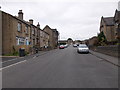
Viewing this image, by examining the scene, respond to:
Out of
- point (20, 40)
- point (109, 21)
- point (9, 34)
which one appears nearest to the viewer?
point (9, 34)

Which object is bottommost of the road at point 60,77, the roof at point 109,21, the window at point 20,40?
the road at point 60,77

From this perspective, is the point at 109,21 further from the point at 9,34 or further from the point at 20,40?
the point at 9,34

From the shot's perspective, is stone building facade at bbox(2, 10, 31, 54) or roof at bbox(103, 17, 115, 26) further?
roof at bbox(103, 17, 115, 26)

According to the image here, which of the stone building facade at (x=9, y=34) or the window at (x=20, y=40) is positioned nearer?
the stone building facade at (x=9, y=34)

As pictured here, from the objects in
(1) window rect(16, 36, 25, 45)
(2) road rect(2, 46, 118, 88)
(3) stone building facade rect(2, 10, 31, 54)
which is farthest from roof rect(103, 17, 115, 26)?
(2) road rect(2, 46, 118, 88)

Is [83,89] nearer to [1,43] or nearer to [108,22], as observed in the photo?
[1,43]

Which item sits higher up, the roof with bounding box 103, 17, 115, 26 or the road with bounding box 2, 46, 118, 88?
the roof with bounding box 103, 17, 115, 26

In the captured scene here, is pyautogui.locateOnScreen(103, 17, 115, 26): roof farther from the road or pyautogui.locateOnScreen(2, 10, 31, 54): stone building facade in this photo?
the road

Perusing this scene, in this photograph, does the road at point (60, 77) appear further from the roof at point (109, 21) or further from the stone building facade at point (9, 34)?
the roof at point (109, 21)

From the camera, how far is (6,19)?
2436 centimetres

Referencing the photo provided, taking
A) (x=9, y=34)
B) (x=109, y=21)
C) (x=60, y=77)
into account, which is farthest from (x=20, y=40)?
(x=109, y=21)

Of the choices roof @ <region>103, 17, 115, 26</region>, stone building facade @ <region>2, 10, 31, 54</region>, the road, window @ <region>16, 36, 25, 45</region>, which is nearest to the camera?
the road

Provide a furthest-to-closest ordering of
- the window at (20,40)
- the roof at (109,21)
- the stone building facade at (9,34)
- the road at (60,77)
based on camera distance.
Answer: the roof at (109,21), the window at (20,40), the stone building facade at (9,34), the road at (60,77)

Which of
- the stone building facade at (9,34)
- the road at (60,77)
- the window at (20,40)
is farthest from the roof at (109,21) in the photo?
the road at (60,77)
